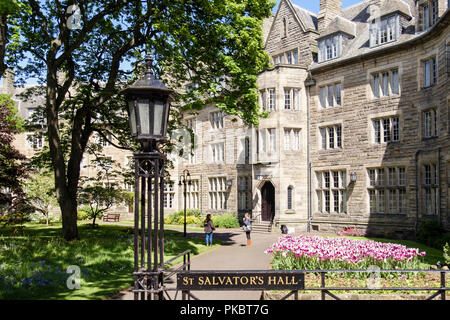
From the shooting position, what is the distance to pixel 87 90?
18.8 meters

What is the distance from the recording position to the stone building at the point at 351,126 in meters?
22.4

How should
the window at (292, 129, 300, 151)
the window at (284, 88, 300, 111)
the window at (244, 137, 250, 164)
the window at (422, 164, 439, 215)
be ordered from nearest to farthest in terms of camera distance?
the window at (422, 164, 439, 215) < the window at (284, 88, 300, 111) < the window at (292, 129, 300, 151) < the window at (244, 137, 250, 164)

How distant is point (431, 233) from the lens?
65.8 ft

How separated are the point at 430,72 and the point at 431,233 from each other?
873cm

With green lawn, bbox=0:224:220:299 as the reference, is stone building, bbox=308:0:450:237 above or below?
above

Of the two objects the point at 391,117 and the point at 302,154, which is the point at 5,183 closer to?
the point at 302,154

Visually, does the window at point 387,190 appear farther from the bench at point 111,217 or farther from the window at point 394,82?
the bench at point 111,217

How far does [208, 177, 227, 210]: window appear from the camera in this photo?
35116mm

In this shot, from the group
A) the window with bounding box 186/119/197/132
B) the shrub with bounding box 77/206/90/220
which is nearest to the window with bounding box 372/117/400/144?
the window with bounding box 186/119/197/132

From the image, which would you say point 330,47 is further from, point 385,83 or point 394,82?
point 394,82

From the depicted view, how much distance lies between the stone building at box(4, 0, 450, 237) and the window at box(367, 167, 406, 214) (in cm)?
6

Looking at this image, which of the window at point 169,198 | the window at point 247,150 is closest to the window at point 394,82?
the window at point 247,150

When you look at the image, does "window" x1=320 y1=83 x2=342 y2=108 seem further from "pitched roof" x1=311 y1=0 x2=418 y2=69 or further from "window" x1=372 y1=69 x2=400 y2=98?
"window" x1=372 y1=69 x2=400 y2=98

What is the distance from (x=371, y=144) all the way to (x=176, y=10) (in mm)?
15199
